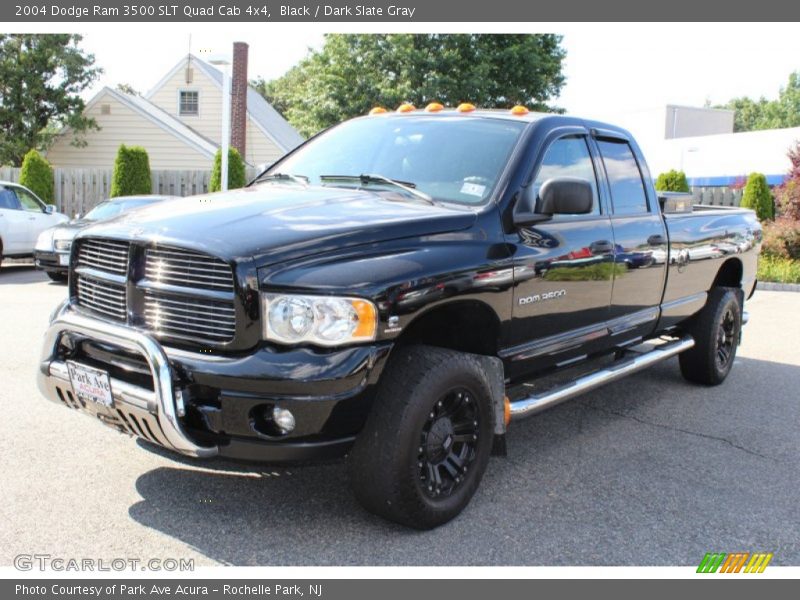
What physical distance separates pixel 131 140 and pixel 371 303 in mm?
24940

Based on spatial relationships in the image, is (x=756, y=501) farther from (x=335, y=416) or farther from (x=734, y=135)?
(x=734, y=135)

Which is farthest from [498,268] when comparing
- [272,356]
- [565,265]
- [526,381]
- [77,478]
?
[77,478]

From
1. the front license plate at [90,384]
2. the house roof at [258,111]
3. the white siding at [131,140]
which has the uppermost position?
the house roof at [258,111]

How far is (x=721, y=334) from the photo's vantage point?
22.0 feet

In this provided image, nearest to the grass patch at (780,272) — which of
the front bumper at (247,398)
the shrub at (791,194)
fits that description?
the shrub at (791,194)

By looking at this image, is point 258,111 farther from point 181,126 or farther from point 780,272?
point 780,272

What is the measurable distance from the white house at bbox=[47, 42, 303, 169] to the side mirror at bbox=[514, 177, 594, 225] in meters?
22.0

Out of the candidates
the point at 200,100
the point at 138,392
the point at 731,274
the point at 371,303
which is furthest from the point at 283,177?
the point at 200,100

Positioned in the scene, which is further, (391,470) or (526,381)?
(526,381)

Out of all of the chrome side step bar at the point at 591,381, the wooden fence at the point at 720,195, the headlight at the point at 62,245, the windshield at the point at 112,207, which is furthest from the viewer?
the wooden fence at the point at 720,195

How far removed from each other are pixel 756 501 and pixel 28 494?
3759 millimetres

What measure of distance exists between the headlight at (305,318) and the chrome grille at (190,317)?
17 cm

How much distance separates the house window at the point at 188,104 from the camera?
28.9m

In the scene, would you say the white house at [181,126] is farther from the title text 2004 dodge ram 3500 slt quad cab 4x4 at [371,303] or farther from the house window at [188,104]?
the title text 2004 dodge ram 3500 slt quad cab 4x4 at [371,303]
